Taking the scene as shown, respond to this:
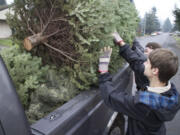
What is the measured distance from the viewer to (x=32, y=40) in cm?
202

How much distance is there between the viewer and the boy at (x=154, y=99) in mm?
1437

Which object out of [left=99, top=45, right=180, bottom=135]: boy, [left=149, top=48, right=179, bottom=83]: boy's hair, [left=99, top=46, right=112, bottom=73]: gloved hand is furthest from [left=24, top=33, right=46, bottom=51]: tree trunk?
[left=149, top=48, right=179, bottom=83]: boy's hair

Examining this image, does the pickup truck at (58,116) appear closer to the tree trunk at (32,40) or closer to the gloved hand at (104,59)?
the gloved hand at (104,59)

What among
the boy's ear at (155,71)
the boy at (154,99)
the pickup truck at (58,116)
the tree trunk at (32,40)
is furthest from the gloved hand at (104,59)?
the tree trunk at (32,40)

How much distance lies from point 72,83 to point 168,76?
110 cm

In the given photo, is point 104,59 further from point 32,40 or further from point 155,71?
point 32,40

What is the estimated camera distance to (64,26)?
2186 mm

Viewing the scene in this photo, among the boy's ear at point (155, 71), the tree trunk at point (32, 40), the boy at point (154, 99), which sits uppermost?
the tree trunk at point (32, 40)

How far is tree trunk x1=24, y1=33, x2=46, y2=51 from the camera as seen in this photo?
2.02 meters

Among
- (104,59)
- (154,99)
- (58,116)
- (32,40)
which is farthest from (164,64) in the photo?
(32,40)

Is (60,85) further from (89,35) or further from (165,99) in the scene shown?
(165,99)

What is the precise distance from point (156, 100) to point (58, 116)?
843 millimetres

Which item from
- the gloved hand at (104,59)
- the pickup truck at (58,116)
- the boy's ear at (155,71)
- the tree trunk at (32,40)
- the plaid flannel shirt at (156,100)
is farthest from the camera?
the tree trunk at (32,40)

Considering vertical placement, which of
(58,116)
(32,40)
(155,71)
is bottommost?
(58,116)
